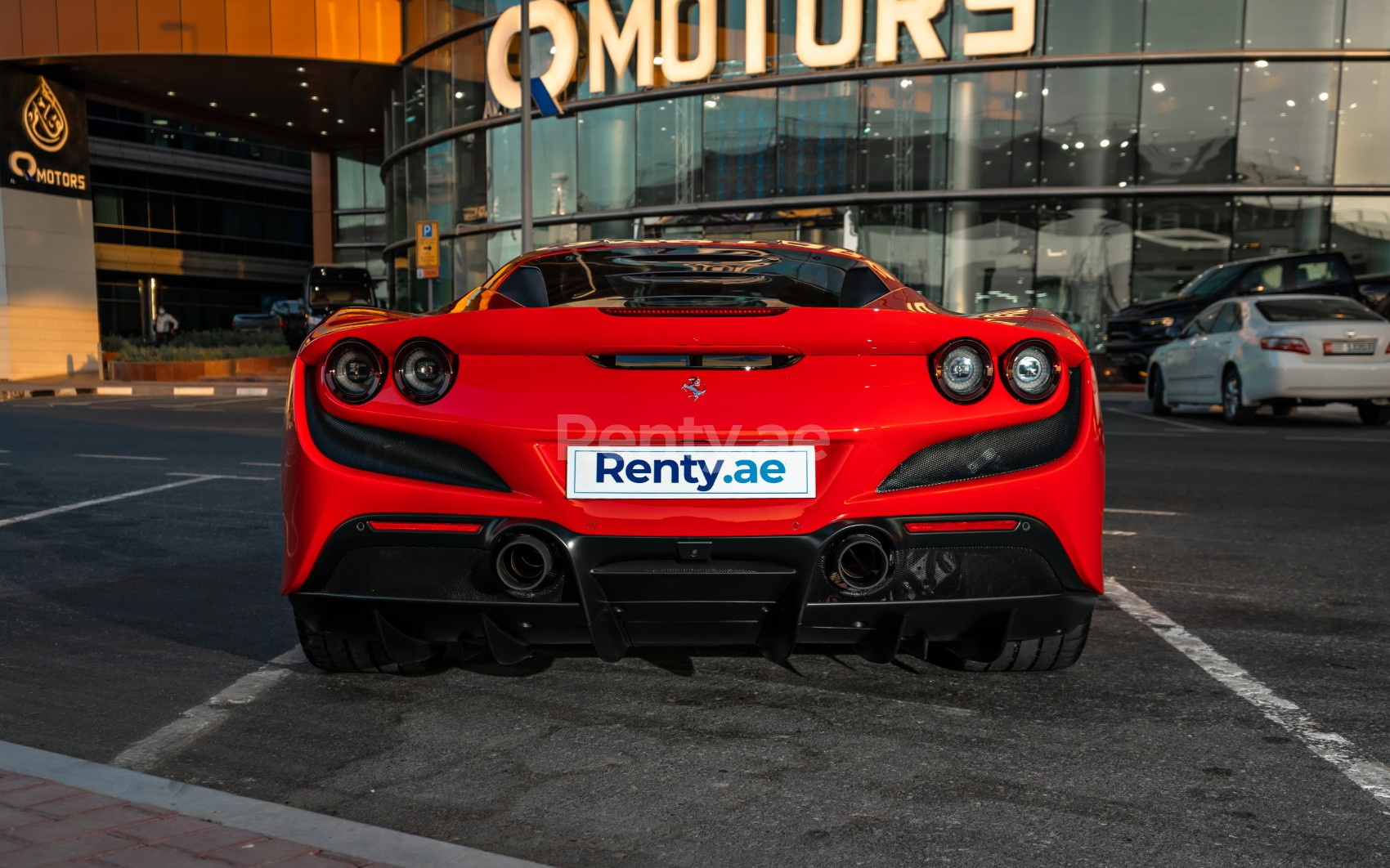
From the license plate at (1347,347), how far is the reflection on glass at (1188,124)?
37.2 ft

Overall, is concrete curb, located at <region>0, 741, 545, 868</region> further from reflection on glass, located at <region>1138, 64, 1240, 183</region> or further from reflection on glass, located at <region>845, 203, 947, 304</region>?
reflection on glass, located at <region>1138, 64, 1240, 183</region>

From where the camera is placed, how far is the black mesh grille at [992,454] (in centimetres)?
307

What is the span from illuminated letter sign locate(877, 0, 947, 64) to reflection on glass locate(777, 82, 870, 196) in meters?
1.09

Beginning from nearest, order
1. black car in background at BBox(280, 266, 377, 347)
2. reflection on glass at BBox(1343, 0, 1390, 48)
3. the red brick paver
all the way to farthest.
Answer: the red brick paver < reflection on glass at BBox(1343, 0, 1390, 48) < black car in background at BBox(280, 266, 377, 347)

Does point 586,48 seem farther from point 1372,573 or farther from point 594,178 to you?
point 1372,573

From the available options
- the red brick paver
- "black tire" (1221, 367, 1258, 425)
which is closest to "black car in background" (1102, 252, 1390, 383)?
"black tire" (1221, 367, 1258, 425)

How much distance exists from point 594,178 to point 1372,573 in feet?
75.7

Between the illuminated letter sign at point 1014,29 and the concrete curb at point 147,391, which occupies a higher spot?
the illuminated letter sign at point 1014,29

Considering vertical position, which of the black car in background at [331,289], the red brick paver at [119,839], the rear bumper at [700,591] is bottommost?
the red brick paver at [119,839]

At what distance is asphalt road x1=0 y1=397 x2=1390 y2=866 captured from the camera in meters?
2.64

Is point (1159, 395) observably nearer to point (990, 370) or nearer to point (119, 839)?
point (990, 370)

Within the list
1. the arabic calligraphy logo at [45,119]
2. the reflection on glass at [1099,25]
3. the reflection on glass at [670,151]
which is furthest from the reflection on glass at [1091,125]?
the arabic calligraphy logo at [45,119]

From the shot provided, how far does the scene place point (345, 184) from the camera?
45.8m

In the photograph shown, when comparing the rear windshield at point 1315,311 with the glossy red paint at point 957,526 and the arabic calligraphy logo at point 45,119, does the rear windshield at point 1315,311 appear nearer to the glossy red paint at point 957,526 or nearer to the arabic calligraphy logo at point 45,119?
the glossy red paint at point 957,526
